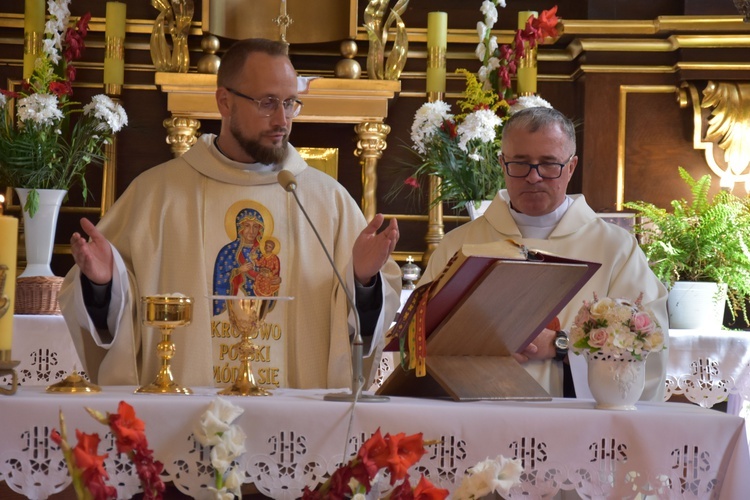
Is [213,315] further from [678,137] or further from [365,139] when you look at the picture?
[678,137]

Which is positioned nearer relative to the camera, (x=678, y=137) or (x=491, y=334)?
(x=491, y=334)

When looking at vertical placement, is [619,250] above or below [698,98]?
below

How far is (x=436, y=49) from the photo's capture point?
20.4ft

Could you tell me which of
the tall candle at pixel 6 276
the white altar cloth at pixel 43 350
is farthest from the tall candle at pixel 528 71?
the tall candle at pixel 6 276

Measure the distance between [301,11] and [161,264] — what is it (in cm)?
300

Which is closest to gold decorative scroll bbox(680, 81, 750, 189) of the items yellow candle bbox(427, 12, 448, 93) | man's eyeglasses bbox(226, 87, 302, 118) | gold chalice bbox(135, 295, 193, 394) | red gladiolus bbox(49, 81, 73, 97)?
yellow candle bbox(427, 12, 448, 93)

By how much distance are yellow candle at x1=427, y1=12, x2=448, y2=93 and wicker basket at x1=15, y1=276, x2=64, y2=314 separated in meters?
2.32

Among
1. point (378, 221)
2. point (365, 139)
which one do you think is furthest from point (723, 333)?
point (378, 221)

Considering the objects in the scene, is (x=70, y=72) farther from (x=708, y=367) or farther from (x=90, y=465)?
(x=90, y=465)

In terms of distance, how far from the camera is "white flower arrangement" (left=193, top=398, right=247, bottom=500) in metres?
1.84

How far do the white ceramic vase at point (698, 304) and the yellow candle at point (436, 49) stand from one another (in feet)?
5.91

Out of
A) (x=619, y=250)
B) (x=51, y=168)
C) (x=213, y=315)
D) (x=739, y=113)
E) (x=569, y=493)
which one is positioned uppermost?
(x=739, y=113)

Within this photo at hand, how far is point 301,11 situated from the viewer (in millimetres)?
6477

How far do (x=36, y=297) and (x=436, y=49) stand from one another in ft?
8.17
